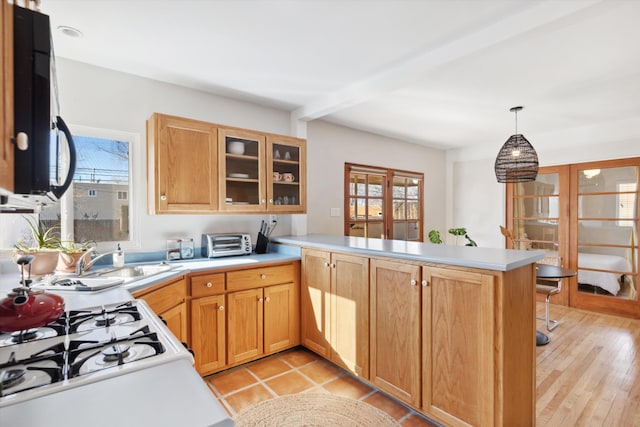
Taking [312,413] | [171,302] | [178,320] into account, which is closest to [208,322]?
[178,320]

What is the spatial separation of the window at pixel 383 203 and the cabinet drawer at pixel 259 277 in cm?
143

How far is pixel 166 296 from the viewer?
2.10m

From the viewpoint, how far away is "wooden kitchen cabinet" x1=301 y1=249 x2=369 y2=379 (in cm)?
237

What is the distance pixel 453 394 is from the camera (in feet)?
6.06

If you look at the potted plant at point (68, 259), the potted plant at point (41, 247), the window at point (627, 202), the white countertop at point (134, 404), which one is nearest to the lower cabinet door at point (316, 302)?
the potted plant at point (68, 259)

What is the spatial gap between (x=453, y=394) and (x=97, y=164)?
9.65ft

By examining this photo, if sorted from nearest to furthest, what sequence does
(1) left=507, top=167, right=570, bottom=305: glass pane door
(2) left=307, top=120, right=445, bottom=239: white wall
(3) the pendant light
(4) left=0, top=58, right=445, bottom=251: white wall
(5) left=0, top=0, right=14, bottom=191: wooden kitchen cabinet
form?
(5) left=0, top=0, right=14, bottom=191: wooden kitchen cabinet, (4) left=0, top=58, right=445, bottom=251: white wall, (3) the pendant light, (2) left=307, top=120, right=445, bottom=239: white wall, (1) left=507, top=167, right=570, bottom=305: glass pane door

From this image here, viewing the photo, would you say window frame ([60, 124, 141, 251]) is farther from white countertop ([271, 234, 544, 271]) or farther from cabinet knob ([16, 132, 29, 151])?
cabinet knob ([16, 132, 29, 151])

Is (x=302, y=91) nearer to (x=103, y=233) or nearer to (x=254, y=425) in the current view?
(x=103, y=233)

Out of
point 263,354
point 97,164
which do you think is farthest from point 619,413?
point 97,164

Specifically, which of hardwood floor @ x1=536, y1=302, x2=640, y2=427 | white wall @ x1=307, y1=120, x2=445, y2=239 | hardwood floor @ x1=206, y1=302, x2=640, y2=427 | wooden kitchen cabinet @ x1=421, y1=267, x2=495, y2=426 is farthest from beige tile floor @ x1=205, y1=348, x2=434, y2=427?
white wall @ x1=307, y1=120, x2=445, y2=239

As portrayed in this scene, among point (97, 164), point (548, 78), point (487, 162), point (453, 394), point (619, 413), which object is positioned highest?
point (548, 78)

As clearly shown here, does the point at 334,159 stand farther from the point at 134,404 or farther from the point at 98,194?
the point at 134,404

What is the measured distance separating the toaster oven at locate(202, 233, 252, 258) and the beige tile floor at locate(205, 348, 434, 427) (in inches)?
37.9
